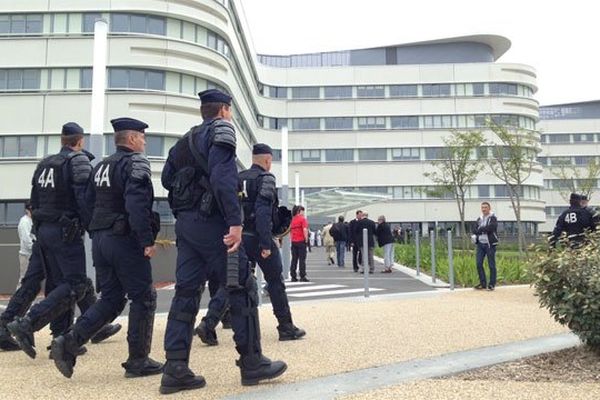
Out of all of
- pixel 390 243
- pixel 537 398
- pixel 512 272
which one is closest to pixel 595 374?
pixel 537 398

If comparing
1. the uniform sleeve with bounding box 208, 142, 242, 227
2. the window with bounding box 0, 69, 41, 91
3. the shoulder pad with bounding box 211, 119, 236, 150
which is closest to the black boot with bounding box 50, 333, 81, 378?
the uniform sleeve with bounding box 208, 142, 242, 227

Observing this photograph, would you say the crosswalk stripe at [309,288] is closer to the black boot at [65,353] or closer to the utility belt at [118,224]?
the utility belt at [118,224]

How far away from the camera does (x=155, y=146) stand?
2870 cm

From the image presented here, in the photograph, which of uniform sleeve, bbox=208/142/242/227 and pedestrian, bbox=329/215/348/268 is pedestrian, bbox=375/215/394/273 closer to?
pedestrian, bbox=329/215/348/268

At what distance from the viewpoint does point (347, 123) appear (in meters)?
54.4

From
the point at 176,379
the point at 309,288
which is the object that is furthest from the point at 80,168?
the point at 309,288

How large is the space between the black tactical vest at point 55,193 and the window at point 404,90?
5151cm

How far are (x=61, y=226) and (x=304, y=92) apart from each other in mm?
51229

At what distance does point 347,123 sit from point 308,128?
3970 millimetres

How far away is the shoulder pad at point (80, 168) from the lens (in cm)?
520

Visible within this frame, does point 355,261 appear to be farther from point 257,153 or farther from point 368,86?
point 368,86

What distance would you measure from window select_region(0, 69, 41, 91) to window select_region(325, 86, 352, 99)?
3101 cm

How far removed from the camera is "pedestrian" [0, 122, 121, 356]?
16.8 feet

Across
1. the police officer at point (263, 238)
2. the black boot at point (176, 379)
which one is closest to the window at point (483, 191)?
the police officer at point (263, 238)
